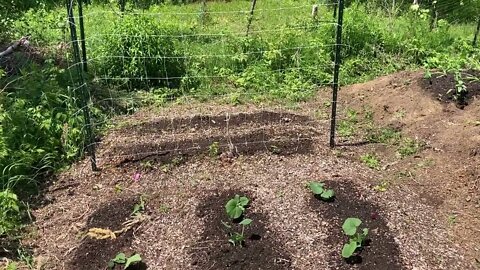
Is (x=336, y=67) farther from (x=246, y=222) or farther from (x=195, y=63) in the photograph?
(x=195, y=63)

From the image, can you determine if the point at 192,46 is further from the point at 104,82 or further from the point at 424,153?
the point at 424,153

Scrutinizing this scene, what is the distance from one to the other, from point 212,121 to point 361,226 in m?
2.40

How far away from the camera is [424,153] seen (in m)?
5.00

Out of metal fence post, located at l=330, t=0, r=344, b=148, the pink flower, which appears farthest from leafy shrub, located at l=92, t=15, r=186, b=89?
metal fence post, located at l=330, t=0, r=344, b=148

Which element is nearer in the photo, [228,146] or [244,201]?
[244,201]

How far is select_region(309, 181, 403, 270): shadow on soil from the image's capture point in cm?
349

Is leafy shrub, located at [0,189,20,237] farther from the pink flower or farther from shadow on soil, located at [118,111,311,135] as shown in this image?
shadow on soil, located at [118,111,311,135]

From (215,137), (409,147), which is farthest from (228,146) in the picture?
(409,147)

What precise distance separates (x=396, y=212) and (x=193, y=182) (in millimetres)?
1784

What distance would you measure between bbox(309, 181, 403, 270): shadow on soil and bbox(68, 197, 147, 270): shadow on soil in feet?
4.68

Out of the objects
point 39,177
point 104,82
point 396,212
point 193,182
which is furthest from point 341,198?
point 104,82

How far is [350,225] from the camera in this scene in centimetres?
363

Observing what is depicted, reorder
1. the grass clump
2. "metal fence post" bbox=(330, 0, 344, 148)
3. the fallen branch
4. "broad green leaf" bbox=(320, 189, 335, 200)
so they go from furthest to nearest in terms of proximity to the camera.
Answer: the fallen branch → the grass clump → "metal fence post" bbox=(330, 0, 344, 148) → "broad green leaf" bbox=(320, 189, 335, 200)

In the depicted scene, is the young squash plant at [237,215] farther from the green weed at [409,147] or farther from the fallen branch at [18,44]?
the fallen branch at [18,44]
